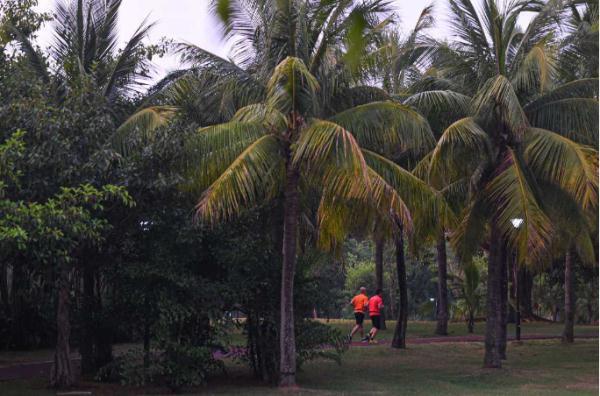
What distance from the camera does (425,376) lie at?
54.9 ft

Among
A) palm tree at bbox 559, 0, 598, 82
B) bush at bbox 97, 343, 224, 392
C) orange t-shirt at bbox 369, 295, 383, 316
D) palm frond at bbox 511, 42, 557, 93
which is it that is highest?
palm tree at bbox 559, 0, 598, 82

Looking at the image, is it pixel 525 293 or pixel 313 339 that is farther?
pixel 525 293

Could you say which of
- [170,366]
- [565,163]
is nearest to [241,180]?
[170,366]

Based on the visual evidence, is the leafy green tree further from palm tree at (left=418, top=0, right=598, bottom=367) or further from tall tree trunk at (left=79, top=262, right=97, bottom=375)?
palm tree at (left=418, top=0, right=598, bottom=367)

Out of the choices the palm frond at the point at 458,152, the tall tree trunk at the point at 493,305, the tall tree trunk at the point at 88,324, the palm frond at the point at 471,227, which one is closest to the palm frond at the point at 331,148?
the palm frond at the point at 458,152

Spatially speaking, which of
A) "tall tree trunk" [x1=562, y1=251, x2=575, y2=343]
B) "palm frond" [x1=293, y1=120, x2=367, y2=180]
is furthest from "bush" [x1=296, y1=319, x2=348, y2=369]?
"tall tree trunk" [x1=562, y1=251, x2=575, y2=343]

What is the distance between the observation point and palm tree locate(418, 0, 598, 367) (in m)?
15.3

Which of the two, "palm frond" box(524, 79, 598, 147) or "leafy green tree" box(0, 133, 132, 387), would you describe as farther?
"palm frond" box(524, 79, 598, 147)

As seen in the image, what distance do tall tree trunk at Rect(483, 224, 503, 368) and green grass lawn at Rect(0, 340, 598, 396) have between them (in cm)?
41

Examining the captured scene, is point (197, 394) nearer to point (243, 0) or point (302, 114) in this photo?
point (302, 114)

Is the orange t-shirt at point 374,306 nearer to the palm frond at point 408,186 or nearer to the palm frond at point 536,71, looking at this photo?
the palm frond at point 536,71

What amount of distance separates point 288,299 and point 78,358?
930 cm

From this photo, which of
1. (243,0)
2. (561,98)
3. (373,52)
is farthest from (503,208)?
(243,0)

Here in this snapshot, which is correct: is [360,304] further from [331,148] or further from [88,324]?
[331,148]
